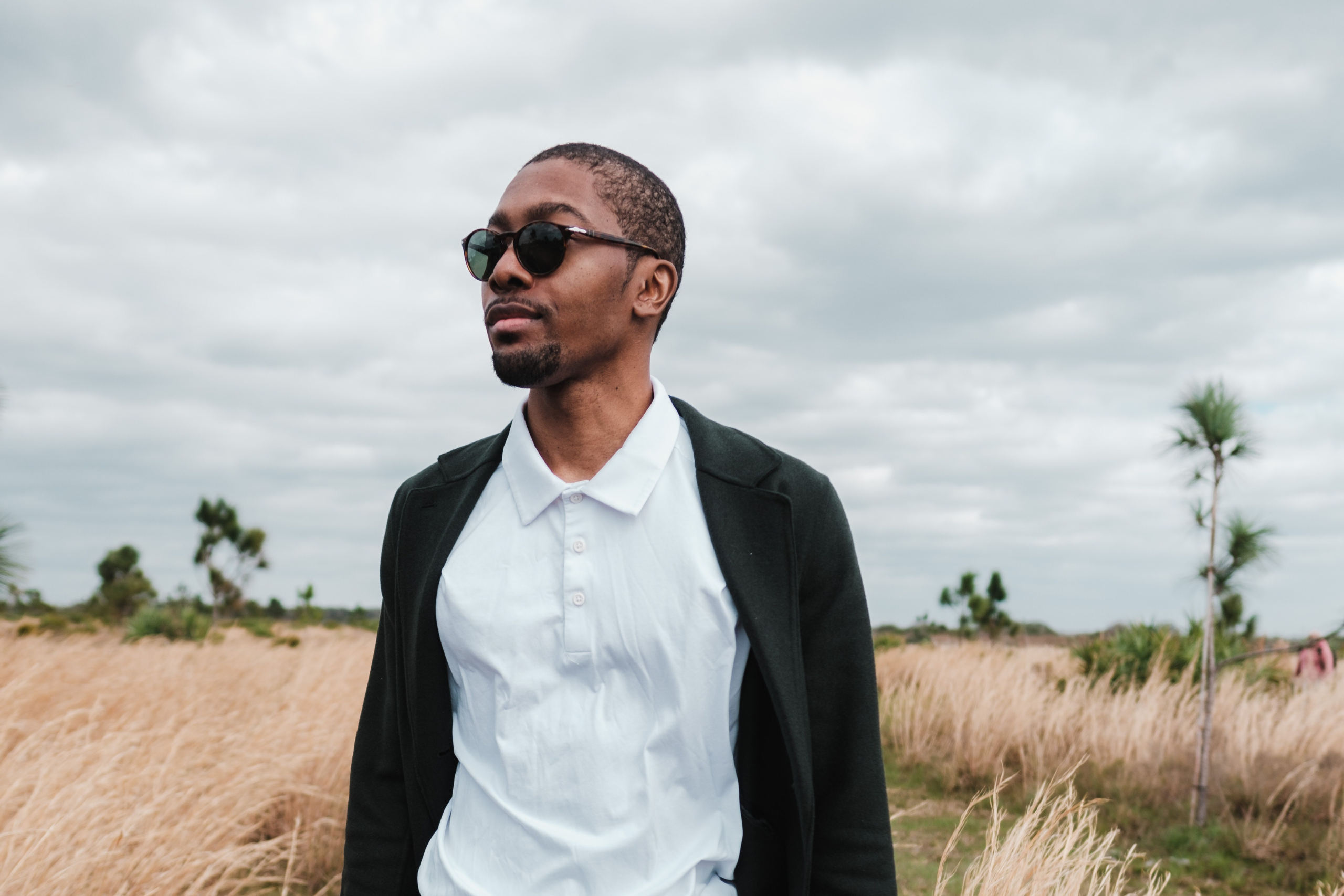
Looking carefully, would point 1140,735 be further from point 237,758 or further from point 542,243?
point 542,243

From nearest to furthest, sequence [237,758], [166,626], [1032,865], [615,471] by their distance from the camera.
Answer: [615,471] < [1032,865] < [237,758] < [166,626]

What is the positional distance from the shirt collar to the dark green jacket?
3.5 inches

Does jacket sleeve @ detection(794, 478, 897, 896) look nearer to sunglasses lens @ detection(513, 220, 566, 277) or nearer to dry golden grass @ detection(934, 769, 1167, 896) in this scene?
sunglasses lens @ detection(513, 220, 566, 277)

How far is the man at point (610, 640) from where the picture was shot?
1.73 metres

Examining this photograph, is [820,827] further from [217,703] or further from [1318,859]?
[217,703]

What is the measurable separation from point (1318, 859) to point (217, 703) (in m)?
8.31

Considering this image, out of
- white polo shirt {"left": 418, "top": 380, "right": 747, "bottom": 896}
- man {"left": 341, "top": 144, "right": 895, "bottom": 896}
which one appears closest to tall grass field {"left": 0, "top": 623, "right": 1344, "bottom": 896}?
man {"left": 341, "top": 144, "right": 895, "bottom": 896}

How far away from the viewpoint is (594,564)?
5.96 ft

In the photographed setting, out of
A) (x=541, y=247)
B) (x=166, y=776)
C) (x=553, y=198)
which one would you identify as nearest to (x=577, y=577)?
(x=541, y=247)

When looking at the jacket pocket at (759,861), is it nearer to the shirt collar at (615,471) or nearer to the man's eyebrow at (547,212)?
the shirt collar at (615,471)

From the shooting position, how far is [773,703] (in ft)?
5.81

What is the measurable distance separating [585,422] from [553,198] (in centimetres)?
46

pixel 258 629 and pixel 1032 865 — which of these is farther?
pixel 258 629

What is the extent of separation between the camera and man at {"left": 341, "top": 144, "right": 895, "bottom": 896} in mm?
1729
